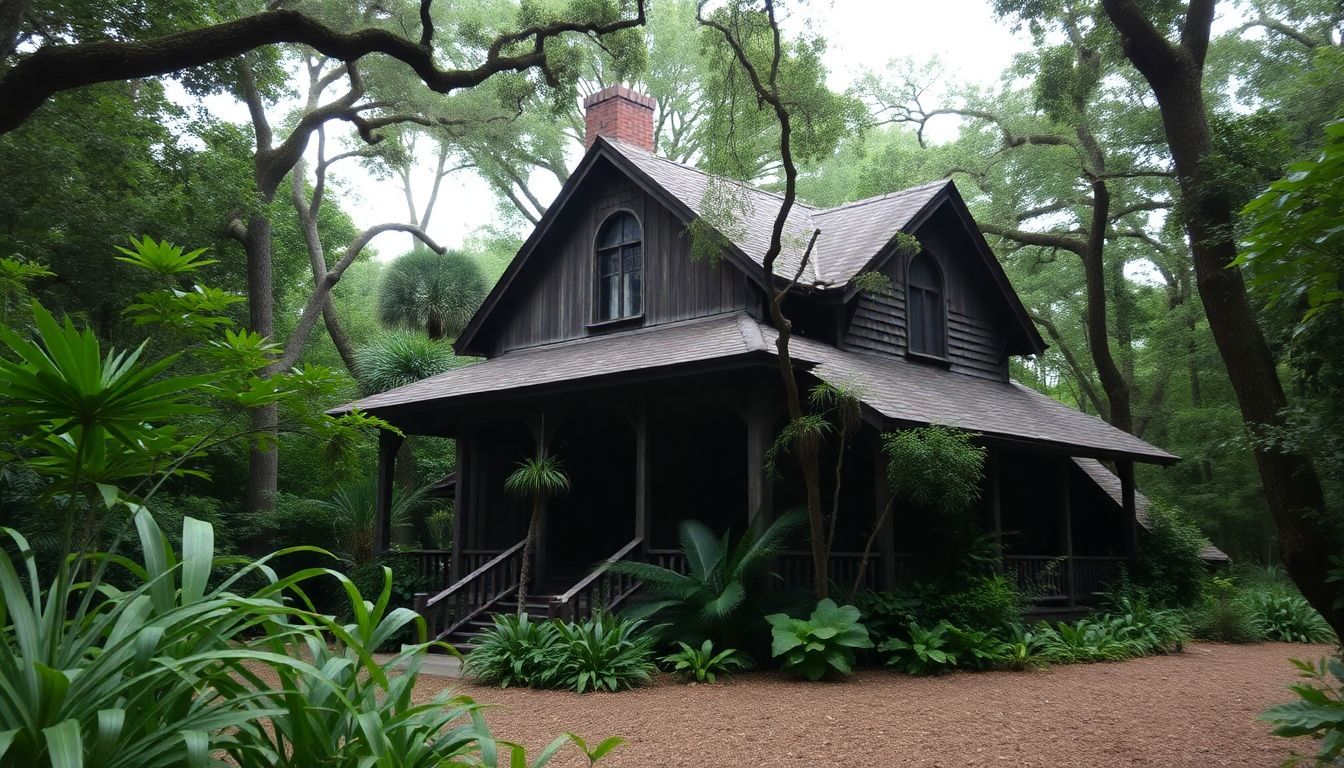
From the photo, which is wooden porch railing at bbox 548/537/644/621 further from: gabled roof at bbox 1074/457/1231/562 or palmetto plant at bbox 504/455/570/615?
gabled roof at bbox 1074/457/1231/562

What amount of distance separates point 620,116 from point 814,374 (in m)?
8.33

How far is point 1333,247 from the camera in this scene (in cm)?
530

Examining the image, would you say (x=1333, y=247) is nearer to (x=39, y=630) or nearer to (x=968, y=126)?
(x=39, y=630)

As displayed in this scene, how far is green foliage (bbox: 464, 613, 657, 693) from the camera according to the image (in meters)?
10.1

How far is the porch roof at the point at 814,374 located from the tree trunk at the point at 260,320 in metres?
6.57

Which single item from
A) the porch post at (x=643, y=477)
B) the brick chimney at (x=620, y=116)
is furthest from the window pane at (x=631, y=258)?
the porch post at (x=643, y=477)

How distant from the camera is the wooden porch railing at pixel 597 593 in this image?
11430 mm

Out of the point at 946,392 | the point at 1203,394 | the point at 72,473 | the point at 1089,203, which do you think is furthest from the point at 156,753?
the point at 1203,394

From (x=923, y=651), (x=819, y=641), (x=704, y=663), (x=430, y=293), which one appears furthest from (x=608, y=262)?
(x=430, y=293)

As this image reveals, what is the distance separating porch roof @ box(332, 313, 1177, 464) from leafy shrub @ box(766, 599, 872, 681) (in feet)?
7.65

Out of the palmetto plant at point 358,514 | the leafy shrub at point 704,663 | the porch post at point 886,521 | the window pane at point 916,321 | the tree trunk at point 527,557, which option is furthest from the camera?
the palmetto plant at point 358,514

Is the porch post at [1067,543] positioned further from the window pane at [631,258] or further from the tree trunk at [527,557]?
the tree trunk at [527,557]

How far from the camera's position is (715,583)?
11328mm

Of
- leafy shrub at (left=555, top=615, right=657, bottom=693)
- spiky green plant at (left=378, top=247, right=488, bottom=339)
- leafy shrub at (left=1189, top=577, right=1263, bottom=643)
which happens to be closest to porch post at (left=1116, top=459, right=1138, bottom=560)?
leafy shrub at (left=1189, top=577, right=1263, bottom=643)
